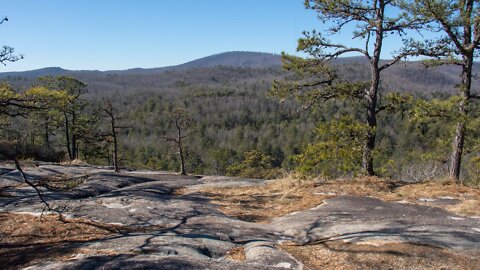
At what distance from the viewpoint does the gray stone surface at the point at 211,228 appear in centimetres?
510

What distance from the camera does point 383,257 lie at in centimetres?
540

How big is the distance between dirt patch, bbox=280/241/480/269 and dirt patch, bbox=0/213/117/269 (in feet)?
11.2

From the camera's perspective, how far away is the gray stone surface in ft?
16.7

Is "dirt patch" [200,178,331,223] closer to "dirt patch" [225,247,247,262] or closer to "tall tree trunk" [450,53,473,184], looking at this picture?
"dirt patch" [225,247,247,262]

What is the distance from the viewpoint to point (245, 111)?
14675cm

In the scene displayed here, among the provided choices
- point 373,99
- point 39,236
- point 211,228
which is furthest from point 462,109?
point 39,236

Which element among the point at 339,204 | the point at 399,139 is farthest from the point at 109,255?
the point at 399,139

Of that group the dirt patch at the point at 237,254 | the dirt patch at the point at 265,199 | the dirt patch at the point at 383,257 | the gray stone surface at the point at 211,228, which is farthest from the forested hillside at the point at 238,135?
the dirt patch at the point at 237,254

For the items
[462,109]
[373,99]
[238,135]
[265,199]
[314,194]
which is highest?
[373,99]

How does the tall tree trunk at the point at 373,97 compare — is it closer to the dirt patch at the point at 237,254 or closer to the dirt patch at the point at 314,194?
the dirt patch at the point at 314,194

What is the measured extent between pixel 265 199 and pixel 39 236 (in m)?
5.67

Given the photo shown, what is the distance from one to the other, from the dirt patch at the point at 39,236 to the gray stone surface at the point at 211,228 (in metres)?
0.30

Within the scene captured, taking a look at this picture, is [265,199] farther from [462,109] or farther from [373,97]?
[462,109]

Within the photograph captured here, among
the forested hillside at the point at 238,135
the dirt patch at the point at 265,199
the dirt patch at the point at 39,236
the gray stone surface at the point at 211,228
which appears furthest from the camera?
the forested hillside at the point at 238,135
